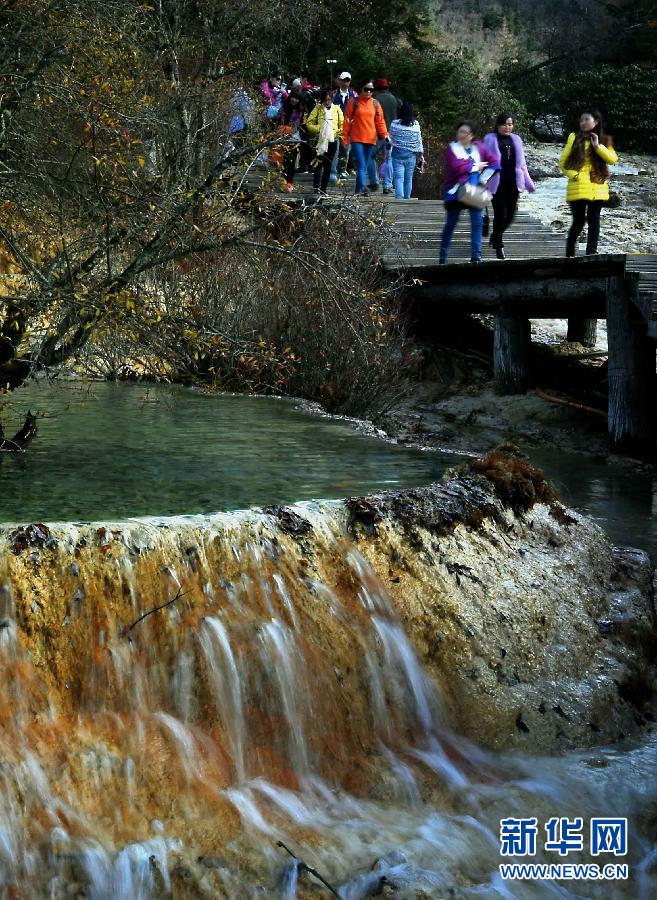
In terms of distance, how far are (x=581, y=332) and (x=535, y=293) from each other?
3291mm

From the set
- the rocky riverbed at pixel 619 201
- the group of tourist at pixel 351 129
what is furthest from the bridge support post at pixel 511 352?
the rocky riverbed at pixel 619 201

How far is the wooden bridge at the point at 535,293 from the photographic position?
13594mm

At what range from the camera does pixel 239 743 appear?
18.0ft

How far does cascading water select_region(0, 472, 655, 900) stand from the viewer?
4.88m

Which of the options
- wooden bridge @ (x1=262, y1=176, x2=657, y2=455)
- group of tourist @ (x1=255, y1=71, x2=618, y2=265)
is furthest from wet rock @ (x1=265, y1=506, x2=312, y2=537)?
wooden bridge @ (x1=262, y1=176, x2=657, y2=455)

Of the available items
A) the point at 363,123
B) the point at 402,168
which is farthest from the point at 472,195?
the point at 402,168

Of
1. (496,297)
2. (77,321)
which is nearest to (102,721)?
(77,321)

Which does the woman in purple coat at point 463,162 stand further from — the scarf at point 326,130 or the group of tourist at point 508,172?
the scarf at point 326,130

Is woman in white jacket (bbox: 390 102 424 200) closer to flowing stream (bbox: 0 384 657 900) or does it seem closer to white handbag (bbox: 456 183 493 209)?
white handbag (bbox: 456 183 493 209)

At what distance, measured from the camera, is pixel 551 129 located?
32312 millimetres

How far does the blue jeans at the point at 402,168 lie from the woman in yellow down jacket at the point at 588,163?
5.35 m

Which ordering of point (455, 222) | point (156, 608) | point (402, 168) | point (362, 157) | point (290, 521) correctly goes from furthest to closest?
point (402, 168) < point (362, 157) < point (455, 222) < point (290, 521) < point (156, 608)

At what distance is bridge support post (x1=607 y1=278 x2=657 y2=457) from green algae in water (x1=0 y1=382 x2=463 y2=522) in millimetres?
4660

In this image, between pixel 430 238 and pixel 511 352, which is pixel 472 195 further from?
pixel 430 238
